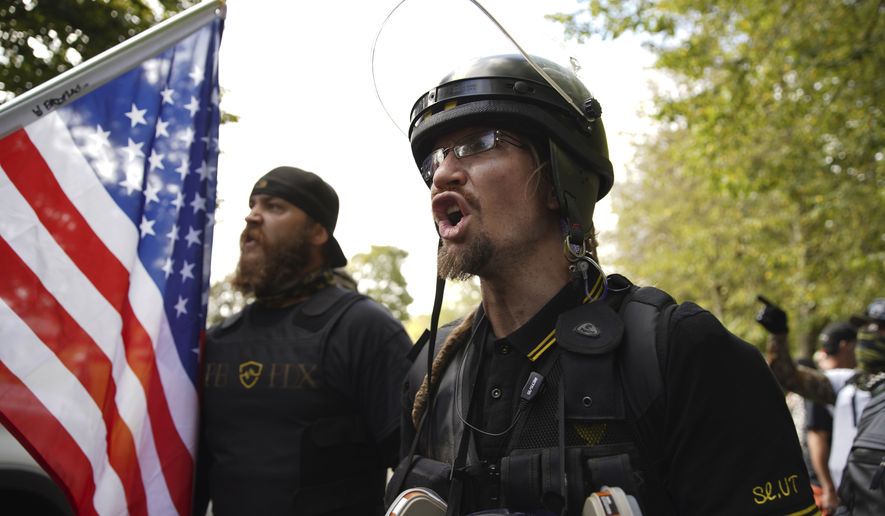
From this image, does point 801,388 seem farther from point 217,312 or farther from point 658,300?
point 217,312

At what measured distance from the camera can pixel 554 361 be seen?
192 cm

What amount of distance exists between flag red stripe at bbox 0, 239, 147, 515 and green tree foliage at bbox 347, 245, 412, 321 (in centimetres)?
241

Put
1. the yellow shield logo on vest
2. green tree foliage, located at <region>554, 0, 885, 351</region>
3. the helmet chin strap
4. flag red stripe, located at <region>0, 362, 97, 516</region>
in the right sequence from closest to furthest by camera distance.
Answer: the helmet chin strap → flag red stripe, located at <region>0, 362, 97, 516</region> → the yellow shield logo on vest → green tree foliage, located at <region>554, 0, 885, 351</region>

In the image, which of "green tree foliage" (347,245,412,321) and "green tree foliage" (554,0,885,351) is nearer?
"green tree foliage" (347,245,412,321)

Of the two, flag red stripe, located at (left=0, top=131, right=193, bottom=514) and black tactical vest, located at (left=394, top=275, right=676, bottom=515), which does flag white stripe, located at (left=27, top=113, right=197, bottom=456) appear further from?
black tactical vest, located at (left=394, top=275, right=676, bottom=515)

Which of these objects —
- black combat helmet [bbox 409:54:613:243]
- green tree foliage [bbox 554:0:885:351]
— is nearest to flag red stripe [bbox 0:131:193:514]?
black combat helmet [bbox 409:54:613:243]

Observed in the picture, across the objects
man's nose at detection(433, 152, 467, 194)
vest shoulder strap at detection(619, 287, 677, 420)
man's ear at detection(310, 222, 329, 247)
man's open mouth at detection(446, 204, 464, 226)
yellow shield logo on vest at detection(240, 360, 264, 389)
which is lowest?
vest shoulder strap at detection(619, 287, 677, 420)

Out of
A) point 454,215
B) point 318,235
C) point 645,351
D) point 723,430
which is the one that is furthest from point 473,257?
point 318,235

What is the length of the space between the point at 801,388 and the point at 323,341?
3.53 metres

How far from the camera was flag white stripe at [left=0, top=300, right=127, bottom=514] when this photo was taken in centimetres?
237

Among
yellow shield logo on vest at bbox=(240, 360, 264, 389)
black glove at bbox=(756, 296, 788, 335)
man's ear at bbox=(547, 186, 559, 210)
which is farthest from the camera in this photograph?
black glove at bbox=(756, 296, 788, 335)

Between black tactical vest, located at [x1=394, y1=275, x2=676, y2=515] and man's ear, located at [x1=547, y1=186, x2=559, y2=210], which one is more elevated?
man's ear, located at [x1=547, y1=186, x2=559, y2=210]

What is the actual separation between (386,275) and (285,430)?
2292 millimetres

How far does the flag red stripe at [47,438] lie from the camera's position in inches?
91.0
